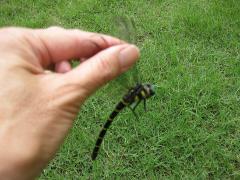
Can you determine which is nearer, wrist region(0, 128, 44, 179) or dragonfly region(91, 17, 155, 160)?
wrist region(0, 128, 44, 179)

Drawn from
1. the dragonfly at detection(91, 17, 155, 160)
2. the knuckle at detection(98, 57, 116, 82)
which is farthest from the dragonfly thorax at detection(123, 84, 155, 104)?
the knuckle at detection(98, 57, 116, 82)

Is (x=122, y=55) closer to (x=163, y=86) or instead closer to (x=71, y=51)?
(x=71, y=51)

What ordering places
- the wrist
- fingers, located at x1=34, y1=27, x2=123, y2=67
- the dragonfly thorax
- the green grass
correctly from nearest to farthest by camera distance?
the wrist, fingers, located at x1=34, y1=27, x2=123, y2=67, the dragonfly thorax, the green grass

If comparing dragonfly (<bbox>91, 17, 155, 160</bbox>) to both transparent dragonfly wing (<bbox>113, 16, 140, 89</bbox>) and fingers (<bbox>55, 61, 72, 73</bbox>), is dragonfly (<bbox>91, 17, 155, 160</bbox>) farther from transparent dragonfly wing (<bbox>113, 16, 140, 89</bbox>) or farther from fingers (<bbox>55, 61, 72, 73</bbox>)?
fingers (<bbox>55, 61, 72, 73</bbox>)

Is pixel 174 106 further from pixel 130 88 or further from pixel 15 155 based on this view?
pixel 15 155

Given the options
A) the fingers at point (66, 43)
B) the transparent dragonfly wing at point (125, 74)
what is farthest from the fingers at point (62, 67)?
the transparent dragonfly wing at point (125, 74)

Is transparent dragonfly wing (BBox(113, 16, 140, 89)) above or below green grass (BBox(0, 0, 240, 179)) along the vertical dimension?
above

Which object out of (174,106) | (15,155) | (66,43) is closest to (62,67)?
(66,43)

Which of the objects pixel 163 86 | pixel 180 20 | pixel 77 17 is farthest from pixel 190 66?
pixel 77 17
